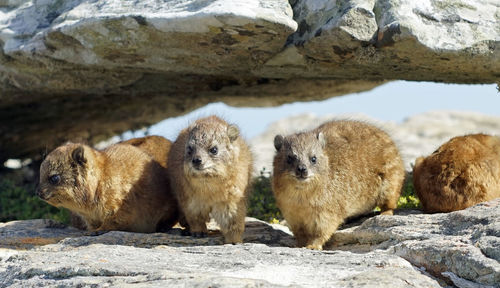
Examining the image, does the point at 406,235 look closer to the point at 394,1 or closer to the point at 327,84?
the point at 394,1

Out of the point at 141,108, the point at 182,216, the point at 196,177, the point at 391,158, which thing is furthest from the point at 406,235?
the point at 141,108

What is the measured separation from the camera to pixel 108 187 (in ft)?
27.1

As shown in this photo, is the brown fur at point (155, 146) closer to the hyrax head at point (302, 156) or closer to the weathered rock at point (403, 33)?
the hyrax head at point (302, 156)

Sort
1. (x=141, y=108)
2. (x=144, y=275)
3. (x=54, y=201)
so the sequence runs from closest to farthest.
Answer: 1. (x=144, y=275)
2. (x=54, y=201)
3. (x=141, y=108)

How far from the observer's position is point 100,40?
28.1 feet

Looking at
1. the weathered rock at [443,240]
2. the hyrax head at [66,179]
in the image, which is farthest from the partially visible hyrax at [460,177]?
the hyrax head at [66,179]

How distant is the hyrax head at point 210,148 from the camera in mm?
7652

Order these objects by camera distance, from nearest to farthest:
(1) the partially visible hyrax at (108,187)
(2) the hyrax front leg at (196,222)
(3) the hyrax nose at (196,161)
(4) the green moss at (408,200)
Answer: (3) the hyrax nose at (196,161), (2) the hyrax front leg at (196,222), (1) the partially visible hyrax at (108,187), (4) the green moss at (408,200)

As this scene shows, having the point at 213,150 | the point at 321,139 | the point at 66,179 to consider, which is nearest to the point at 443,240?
the point at 321,139

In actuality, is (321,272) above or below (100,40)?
below

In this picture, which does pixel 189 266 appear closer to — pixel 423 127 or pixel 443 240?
pixel 443 240

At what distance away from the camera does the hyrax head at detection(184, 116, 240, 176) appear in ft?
25.1

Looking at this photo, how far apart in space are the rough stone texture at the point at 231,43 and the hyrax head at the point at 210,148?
1.11m

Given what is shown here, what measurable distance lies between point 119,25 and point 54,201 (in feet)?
7.59
